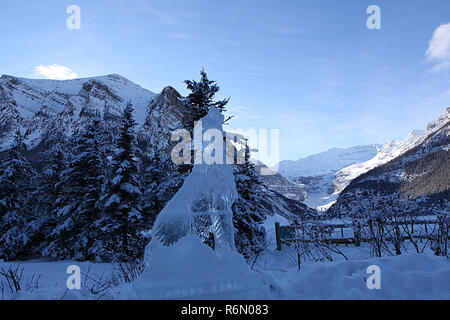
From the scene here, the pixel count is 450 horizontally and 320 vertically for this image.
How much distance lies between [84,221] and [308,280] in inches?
594

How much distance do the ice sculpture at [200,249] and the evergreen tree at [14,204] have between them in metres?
17.3

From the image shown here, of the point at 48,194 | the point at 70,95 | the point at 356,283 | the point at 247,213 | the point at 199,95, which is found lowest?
the point at 247,213

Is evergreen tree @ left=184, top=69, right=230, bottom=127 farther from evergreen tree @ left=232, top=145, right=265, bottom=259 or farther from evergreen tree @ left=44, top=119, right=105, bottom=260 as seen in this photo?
evergreen tree @ left=44, top=119, right=105, bottom=260

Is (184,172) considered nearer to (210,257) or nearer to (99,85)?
(210,257)

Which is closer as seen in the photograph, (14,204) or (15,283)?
(15,283)

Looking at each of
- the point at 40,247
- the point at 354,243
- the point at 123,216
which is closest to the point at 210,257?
the point at 354,243

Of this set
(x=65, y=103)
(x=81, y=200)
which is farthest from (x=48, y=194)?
(x=65, y=103)

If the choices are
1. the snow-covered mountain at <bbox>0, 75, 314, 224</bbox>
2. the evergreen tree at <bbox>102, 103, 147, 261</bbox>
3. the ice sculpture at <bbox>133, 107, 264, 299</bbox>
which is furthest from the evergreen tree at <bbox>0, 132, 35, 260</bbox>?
the snow-covered mountain at <bbox>0, 75, 314, 224</bbox>

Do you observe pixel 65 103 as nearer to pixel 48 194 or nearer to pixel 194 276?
pixel 48 194

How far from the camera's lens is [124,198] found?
46.0 feet

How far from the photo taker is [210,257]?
121 inches

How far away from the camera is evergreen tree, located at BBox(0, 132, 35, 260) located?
51.2ft

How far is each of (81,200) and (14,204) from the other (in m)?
5.47

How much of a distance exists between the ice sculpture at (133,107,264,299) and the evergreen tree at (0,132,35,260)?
56.7 feet
